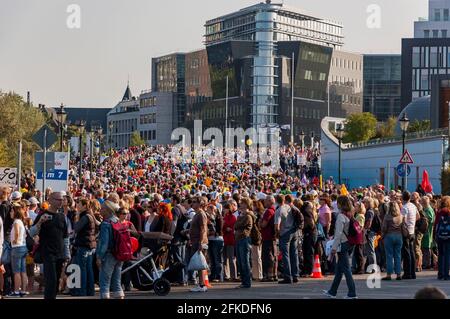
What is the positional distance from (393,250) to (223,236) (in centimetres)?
339

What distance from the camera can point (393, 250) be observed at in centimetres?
2309

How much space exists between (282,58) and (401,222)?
153533mm

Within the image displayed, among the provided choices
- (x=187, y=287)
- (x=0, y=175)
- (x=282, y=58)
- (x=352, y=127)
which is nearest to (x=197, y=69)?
(x=282, y=58)

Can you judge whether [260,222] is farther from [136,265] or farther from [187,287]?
[136,265]

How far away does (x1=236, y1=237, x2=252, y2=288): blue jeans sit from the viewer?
21.5 m

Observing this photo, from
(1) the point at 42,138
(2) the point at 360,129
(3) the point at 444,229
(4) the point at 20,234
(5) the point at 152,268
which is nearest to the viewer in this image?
(4) the point at 20,234

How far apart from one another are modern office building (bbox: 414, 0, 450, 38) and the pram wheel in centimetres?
15625

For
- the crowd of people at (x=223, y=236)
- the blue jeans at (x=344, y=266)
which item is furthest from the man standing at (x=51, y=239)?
the blue jeans at (x=344, y=266)

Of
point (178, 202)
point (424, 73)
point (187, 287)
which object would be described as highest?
point (424, 73)

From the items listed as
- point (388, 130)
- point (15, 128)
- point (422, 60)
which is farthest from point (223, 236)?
point (422, 60)

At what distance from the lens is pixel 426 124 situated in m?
108

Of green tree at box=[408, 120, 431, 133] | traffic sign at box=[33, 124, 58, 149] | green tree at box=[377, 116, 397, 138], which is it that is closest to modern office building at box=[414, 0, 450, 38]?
green tree at box=[377, 116, 397, 138]

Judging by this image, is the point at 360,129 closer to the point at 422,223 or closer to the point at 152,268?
the point at 422,223

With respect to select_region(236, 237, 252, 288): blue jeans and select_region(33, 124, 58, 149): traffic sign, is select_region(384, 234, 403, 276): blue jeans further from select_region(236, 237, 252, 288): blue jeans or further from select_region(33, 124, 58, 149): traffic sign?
select_region(33, 124, 58, 149): traffic sign
